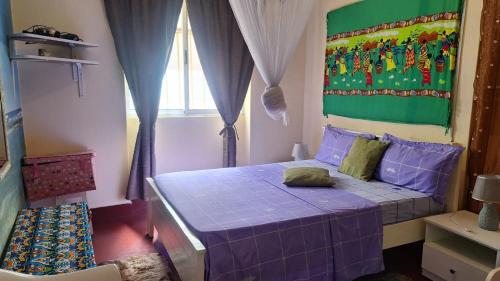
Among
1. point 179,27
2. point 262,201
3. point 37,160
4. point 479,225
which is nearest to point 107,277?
point 262,201

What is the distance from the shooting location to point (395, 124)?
3016 mm

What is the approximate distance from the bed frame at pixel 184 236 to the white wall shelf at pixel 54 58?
1196mm

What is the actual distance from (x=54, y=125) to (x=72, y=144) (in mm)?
232

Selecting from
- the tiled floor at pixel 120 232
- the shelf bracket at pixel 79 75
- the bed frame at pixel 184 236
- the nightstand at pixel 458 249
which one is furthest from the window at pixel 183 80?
the nightstand at pixel 458 249

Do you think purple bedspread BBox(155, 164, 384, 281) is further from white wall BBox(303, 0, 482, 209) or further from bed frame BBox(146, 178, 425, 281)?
white wall BBox(303, 0, 482, 209)

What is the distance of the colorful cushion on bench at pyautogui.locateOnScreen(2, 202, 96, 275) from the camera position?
61.4 inches

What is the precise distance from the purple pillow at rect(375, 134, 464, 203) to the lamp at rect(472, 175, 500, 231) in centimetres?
33

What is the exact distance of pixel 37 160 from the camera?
112 inches

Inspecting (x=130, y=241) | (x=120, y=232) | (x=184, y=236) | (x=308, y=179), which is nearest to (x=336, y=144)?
(x=308, y=179)

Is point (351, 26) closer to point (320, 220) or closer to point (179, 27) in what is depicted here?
point (179, 27)

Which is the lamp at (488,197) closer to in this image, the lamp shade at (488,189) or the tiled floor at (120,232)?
the lamp shade at (488,189)

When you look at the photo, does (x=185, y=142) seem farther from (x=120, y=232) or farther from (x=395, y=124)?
(x=395, y=124)

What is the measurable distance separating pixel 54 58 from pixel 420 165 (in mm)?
3016

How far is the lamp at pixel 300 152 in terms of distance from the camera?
3.98 m
